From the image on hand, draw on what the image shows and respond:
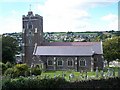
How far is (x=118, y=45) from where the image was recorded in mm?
29109

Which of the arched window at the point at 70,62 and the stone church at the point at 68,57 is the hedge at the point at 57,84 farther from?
the arched window at the point at 70,62

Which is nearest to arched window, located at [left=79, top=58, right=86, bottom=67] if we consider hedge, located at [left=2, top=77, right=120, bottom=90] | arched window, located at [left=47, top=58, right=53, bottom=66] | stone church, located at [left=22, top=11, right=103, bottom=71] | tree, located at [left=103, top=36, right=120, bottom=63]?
stone church, located at [left=22, top=11, right=103, bottom=71]

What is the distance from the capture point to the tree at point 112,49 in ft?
92.2

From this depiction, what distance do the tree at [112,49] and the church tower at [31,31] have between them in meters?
6.43

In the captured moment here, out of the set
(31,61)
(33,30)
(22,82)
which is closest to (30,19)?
(33,30)

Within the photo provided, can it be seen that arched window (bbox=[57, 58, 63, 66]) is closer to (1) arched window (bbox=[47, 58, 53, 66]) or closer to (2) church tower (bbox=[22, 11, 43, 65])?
(1) arched window (bbox=[47, 58, 53, 66])

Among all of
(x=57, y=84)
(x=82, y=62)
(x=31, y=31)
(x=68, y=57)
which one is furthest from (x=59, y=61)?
(x=57, y=84)

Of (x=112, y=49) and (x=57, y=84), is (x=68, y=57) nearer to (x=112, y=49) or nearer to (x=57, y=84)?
(x=112, y=49)

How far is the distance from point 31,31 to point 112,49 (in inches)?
315

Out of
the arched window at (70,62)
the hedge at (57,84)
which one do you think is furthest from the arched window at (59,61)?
the hedge at (57,84)

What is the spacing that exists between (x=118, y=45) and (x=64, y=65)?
21.5ft

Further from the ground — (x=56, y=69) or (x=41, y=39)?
(x=41, y=39)

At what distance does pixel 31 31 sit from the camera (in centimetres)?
2867

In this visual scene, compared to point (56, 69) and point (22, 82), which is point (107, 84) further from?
point (56, 69)
